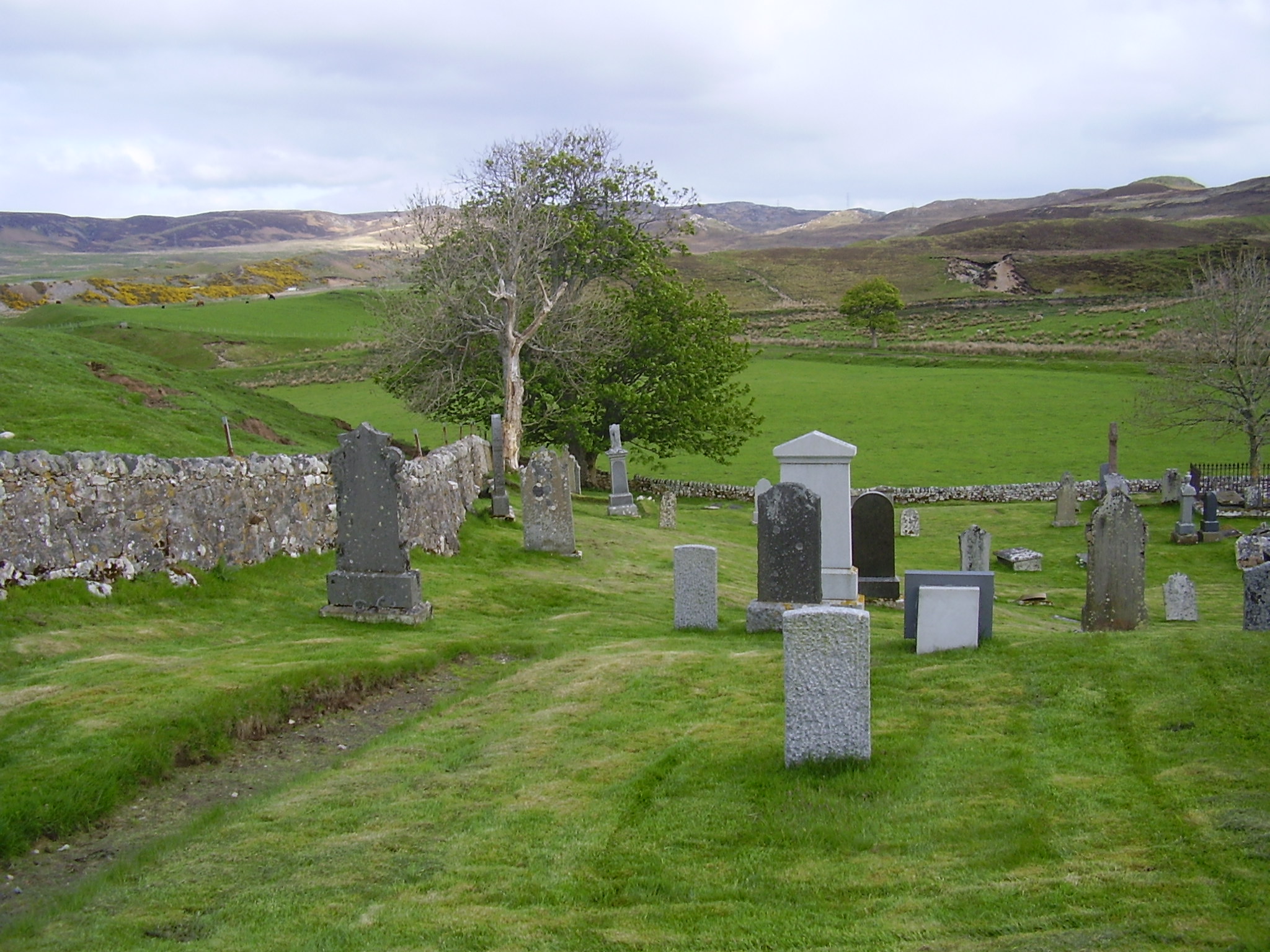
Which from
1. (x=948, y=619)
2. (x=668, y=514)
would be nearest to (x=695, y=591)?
(x=948, y=619)

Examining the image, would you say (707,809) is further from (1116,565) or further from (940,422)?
(940,422)

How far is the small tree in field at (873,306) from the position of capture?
303ft

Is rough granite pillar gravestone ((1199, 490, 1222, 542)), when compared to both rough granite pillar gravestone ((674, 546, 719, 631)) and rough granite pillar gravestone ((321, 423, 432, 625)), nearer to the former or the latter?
rough granite pillar gravestone ((674, 546, 719, 631))

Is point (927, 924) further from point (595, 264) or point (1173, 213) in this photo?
point (1173, 213)

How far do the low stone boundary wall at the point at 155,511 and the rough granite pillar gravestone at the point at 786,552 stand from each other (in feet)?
16.2

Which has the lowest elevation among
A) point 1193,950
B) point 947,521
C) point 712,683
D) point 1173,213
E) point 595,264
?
point 947,521

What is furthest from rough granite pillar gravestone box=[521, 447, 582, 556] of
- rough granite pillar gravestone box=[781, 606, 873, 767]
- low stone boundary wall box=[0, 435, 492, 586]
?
rough granite pillar gravestone box=[781, 606, 873, 767]

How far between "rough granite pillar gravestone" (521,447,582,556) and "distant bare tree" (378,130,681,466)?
39.3ft

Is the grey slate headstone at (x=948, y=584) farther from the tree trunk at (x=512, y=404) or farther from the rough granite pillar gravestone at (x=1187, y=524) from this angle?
the tree trunk at (x=512, y=404)

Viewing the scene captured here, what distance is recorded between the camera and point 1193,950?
4.25 meters

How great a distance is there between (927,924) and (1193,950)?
1.11 meters

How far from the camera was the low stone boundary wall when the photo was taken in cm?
1237

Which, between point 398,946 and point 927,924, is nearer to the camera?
point 927,924

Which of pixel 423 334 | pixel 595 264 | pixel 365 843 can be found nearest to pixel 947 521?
pixel 595 264
